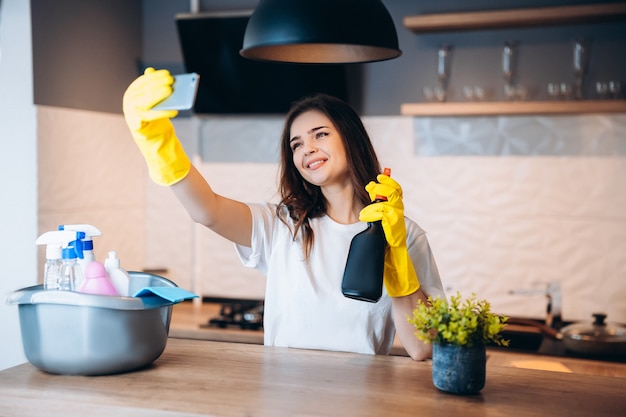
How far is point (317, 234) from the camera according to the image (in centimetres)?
215

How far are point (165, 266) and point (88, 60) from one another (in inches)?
44.3

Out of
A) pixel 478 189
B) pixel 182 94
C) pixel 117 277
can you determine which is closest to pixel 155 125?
pixel 182 94

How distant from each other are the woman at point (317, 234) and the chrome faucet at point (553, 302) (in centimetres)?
138

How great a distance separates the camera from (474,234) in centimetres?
342

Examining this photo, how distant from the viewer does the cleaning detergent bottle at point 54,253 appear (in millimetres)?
1682

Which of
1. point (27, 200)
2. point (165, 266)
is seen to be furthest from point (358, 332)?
point (165, 266)

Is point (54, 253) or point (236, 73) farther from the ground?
point (236, 73)

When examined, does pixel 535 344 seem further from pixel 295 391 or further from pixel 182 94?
pixel 182 94

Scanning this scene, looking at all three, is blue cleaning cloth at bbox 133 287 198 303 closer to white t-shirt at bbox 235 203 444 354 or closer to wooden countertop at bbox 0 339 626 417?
wooden countertop at bbox 0 339 626 417

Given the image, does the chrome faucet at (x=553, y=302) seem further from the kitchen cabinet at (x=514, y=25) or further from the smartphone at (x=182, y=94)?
the smartphone at (x=182, y=94)

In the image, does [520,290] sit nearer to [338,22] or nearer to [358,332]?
[358,332]

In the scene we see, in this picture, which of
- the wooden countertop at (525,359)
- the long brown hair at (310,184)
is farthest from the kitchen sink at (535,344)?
the long brown hair at (310,184)

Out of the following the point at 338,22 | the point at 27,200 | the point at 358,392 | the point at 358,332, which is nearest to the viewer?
the point at 358,392

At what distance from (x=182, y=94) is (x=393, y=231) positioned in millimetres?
580
